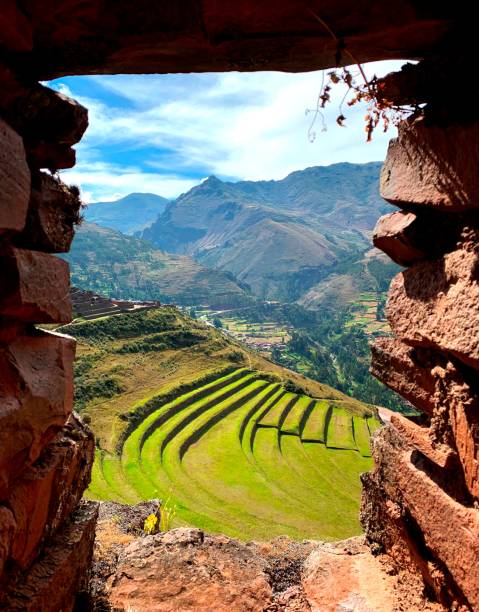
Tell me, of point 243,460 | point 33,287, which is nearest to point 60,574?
point 33,287

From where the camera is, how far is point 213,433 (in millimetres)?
45688

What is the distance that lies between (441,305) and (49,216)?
12.9 ft

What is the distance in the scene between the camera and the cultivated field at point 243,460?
33.4m

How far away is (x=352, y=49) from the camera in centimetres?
440

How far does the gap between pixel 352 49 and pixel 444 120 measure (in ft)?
3.60

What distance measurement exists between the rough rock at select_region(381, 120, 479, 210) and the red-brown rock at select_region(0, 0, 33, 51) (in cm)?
345

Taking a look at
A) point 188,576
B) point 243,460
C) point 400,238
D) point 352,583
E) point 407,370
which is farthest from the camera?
point 243,460

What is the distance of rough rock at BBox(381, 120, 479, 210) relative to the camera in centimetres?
386

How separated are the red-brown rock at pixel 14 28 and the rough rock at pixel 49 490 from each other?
392cm

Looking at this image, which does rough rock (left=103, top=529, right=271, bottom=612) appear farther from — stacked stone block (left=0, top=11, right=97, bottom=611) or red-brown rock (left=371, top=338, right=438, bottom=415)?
red-brown rock (left=371, top=338, right=438, bottom=415)

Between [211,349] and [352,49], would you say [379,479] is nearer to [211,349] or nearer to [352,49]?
[352,49]

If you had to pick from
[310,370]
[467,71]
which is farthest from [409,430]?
[310,370]

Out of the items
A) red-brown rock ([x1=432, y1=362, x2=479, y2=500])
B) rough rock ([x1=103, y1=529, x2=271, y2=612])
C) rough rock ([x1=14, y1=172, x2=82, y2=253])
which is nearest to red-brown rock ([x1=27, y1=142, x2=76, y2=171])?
rough rock ([x1=14, y1=172, x2=82, y2=253])

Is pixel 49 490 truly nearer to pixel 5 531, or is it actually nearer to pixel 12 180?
pixel 5 531
